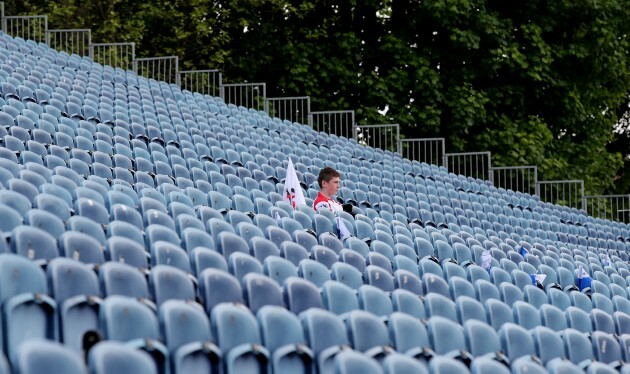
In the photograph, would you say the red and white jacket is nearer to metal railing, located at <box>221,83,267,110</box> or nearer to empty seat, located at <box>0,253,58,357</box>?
empty seat, located at <box>0,253,58,357</box>

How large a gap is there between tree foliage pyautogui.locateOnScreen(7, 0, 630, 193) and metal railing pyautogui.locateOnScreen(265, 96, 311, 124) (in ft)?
3.84

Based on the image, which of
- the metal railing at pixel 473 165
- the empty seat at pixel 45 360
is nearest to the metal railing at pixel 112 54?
the metal railing at pixel 473 165

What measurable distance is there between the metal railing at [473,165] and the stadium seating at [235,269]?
4357 mm

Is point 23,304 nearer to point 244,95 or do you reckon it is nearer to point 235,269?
point 235,269

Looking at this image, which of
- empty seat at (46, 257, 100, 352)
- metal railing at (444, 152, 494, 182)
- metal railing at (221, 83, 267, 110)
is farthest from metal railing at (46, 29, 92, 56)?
empty seat at (46, 257, 100, 352)

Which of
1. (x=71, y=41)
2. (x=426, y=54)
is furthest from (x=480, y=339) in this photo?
(x=426, y=54)

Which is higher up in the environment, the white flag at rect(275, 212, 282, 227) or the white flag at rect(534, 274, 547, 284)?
the white flag at rect(275, 212, 282, 227)

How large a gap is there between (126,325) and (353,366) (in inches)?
42.5

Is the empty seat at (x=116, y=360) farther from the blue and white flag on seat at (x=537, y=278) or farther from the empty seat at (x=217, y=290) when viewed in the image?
the blue and white flag on seat at (x=537, y=278)

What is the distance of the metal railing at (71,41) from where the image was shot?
19656mm

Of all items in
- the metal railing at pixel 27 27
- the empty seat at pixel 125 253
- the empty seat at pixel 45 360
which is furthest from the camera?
the metal railing at pixel 27 27

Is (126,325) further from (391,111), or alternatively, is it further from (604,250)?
(391,111)

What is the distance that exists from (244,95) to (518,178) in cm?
625

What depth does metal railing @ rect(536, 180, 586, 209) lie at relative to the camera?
741 inches
